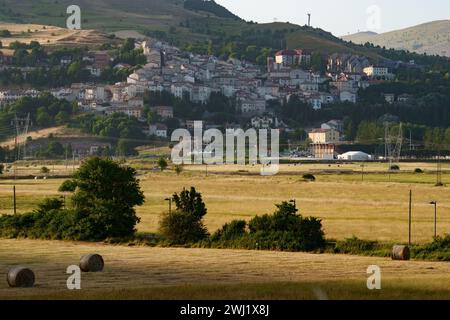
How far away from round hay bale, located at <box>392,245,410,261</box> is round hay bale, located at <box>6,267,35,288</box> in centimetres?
1238

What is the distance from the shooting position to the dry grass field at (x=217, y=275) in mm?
27516

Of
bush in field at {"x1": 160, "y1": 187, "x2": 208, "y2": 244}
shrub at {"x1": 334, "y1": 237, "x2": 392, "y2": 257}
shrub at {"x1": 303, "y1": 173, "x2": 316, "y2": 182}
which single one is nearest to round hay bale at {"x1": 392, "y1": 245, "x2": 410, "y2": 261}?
shrub at {"x1": 334, "y1": 237, "x2": 392, "y2": 257}

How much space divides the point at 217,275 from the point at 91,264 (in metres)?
4.03

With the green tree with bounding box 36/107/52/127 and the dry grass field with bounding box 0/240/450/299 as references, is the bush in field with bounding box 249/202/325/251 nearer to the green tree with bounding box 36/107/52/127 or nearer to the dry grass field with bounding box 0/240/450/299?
the dry grass field with bounding box 0/240/450/299

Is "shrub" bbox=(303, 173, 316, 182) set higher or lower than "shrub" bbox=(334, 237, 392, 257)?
Answer: lower

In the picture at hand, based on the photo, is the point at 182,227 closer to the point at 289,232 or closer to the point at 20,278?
the point at 289,232

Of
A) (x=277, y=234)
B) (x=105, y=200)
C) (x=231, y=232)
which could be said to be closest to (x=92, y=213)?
(x=105, y=200)

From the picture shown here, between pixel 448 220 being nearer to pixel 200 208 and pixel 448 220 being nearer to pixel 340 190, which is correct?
pixel 200 208

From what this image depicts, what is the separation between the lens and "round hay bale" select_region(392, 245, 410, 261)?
36656 mm

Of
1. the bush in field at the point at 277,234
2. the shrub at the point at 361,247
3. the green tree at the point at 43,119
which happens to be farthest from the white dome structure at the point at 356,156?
the shrub at the point at 361,247

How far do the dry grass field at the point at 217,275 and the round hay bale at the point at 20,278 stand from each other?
27cm

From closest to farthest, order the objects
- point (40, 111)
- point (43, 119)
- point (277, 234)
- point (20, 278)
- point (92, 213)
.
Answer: point (20, 278) < point (277, 234) < point (92, 213) < point (43, 119) < point (40, 111)

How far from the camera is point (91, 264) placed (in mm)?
33906

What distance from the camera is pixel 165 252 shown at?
4006 cm
